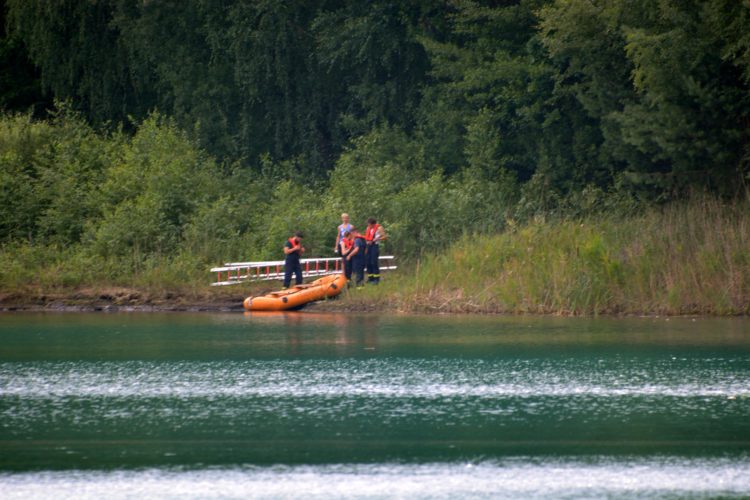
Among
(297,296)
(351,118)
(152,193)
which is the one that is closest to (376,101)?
(351,118)

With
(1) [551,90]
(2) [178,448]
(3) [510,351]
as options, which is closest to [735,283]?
(3) [510,351]

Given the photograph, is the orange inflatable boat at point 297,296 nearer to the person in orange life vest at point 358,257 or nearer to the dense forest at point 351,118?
the person in orange life vest at point 358,257

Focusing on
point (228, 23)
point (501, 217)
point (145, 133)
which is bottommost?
point (501, 217)

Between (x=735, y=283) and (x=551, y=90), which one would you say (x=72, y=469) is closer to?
(x=735, y=283)

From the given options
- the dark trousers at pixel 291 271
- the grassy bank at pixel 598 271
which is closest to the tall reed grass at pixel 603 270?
the grassy bank at pixel 598 271

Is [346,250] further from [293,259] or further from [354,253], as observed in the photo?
[293,259]

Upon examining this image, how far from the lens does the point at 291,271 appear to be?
88.2ft

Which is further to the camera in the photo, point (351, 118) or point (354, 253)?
point (351, 118)

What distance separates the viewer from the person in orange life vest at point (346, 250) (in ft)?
87.7

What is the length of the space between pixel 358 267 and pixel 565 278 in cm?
503

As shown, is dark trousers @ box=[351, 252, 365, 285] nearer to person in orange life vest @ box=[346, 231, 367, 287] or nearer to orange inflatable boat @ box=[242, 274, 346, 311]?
person in orange life vest @ box=[346, 231, 367, 287]

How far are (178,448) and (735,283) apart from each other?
15159mm

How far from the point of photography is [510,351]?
17.1m

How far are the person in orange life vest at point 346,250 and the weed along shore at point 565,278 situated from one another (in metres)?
0.88
